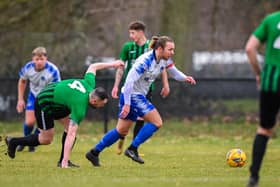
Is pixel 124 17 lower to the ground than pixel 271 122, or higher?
lower

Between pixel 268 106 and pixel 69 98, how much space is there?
129 inches

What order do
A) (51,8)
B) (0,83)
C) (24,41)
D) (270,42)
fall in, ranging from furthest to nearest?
(51,8) → (24,41) → (0,83) → (270,42)

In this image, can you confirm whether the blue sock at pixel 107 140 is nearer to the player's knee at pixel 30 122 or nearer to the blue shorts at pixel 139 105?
the blue shorts at pixel 139 105

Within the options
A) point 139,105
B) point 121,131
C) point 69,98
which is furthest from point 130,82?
point 69,98

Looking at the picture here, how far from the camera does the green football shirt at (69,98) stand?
1098cm

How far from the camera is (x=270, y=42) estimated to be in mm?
8734

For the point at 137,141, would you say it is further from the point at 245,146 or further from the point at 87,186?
the point at 245,146

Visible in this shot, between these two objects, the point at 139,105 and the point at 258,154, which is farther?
the point at 139,105

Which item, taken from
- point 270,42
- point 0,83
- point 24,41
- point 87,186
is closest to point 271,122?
point 270,42

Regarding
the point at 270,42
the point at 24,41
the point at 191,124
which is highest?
the point at 270,42

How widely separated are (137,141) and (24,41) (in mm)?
10934

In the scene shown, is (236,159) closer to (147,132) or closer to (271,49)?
(147,132)

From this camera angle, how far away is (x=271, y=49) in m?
8.77

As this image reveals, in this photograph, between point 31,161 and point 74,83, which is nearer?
point 74,83
